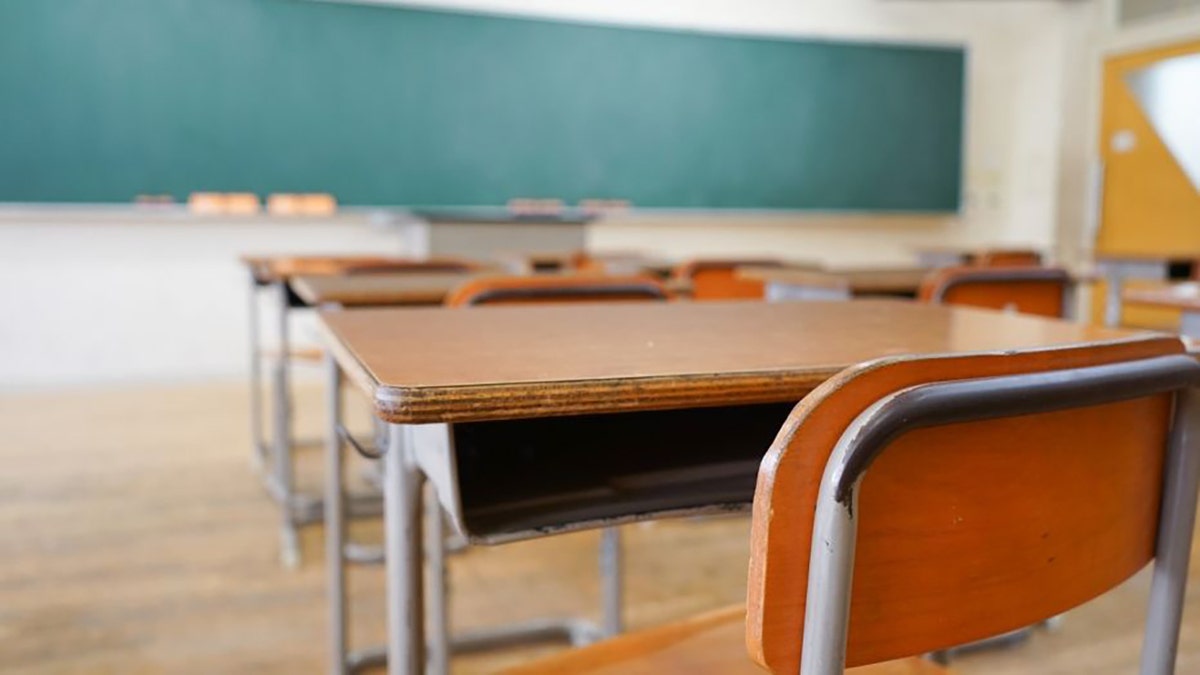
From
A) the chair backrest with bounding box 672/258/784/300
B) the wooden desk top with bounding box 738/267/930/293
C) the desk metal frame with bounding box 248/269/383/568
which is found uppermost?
the wooden desk top with bounding box 738/267/930/293

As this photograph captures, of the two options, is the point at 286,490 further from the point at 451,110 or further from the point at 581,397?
the point at 451,110

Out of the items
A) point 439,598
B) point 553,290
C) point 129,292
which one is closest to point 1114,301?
point 553,290

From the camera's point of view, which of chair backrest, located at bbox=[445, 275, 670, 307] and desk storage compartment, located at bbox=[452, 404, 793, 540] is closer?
desk storage compartment, located at bbox=[452, 404, 793, 540]

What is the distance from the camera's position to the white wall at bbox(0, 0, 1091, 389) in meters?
5.33

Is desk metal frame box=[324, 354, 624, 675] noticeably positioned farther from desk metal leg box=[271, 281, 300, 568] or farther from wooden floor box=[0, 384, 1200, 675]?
desk metal leg box=[271, 281, 300, 568]

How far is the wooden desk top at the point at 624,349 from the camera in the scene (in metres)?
0.73

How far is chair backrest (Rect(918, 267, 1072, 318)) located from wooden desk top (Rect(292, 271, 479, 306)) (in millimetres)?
1065

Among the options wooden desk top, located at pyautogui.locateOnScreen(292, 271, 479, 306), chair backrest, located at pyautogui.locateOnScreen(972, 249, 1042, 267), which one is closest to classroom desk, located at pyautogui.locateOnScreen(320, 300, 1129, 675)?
wooden desk top, located at pyautogui.locateOnScreen(292, 271, 479, 306)

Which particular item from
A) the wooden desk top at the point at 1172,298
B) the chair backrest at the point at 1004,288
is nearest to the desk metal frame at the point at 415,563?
the chair backrest at the point at 1004,288

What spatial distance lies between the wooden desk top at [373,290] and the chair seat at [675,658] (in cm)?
94

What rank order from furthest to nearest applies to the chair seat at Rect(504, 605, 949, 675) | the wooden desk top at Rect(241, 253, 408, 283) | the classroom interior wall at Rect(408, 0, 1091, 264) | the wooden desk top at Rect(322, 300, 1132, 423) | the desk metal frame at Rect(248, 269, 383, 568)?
the classroom interior wall at Rect(408, 0, 1091, 264) → the wooden desk top at Rect(241, 253, 408, 283) → the desk metal frame at Rect(248, 269, 383, 568) → the chair seat at Rect(504, 605, 949, 675) → the wooden desk top at Rect(322, 300, 1132, 423)

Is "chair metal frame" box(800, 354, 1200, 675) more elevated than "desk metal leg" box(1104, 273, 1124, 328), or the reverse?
"chair metal frame" box(800, 354, 1200, 675)

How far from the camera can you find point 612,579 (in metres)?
1.83

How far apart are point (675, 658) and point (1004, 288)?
1654 mm
